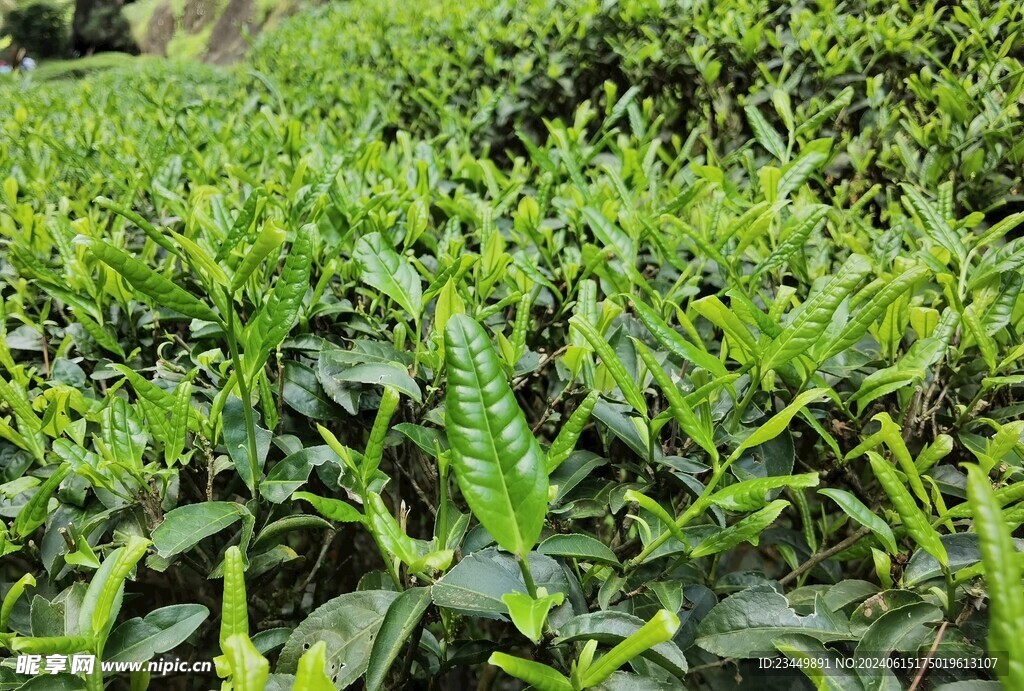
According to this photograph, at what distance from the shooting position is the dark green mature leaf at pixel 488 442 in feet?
2.30

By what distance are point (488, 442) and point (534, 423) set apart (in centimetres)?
71

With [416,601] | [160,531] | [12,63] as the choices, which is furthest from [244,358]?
[12,63]

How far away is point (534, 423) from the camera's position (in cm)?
141

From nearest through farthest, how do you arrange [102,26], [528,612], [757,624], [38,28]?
[528,612]
[757,624]
[102,26]
[38,28]

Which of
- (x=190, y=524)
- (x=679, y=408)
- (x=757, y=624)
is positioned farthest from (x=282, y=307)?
(x=757, y=624)

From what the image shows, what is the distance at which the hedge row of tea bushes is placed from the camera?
2.68ft

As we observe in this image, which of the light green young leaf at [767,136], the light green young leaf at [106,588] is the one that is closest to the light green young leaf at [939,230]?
the light green young leaf at [767,136]

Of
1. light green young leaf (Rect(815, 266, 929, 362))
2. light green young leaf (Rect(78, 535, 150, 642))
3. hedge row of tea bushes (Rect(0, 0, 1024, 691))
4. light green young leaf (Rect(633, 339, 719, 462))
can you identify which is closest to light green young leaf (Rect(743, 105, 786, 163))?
hedge row of tea bushes (Rect(0, 0, 1024, 691))

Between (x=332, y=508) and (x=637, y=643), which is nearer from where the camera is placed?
(x=637, y=643)

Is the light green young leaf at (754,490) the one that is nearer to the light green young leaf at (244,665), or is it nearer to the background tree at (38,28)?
the light green young leaf at (244,665)

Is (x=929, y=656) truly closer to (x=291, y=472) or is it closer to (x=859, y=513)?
(x=859, y=513)

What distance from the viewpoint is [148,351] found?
1504 millimetres

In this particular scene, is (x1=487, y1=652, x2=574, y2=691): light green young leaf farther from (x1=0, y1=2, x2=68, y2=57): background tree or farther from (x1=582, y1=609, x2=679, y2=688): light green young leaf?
(x1=0, y1=2, x2=68, y2=57): background tree

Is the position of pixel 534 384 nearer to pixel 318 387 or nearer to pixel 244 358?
pixel 318 387
